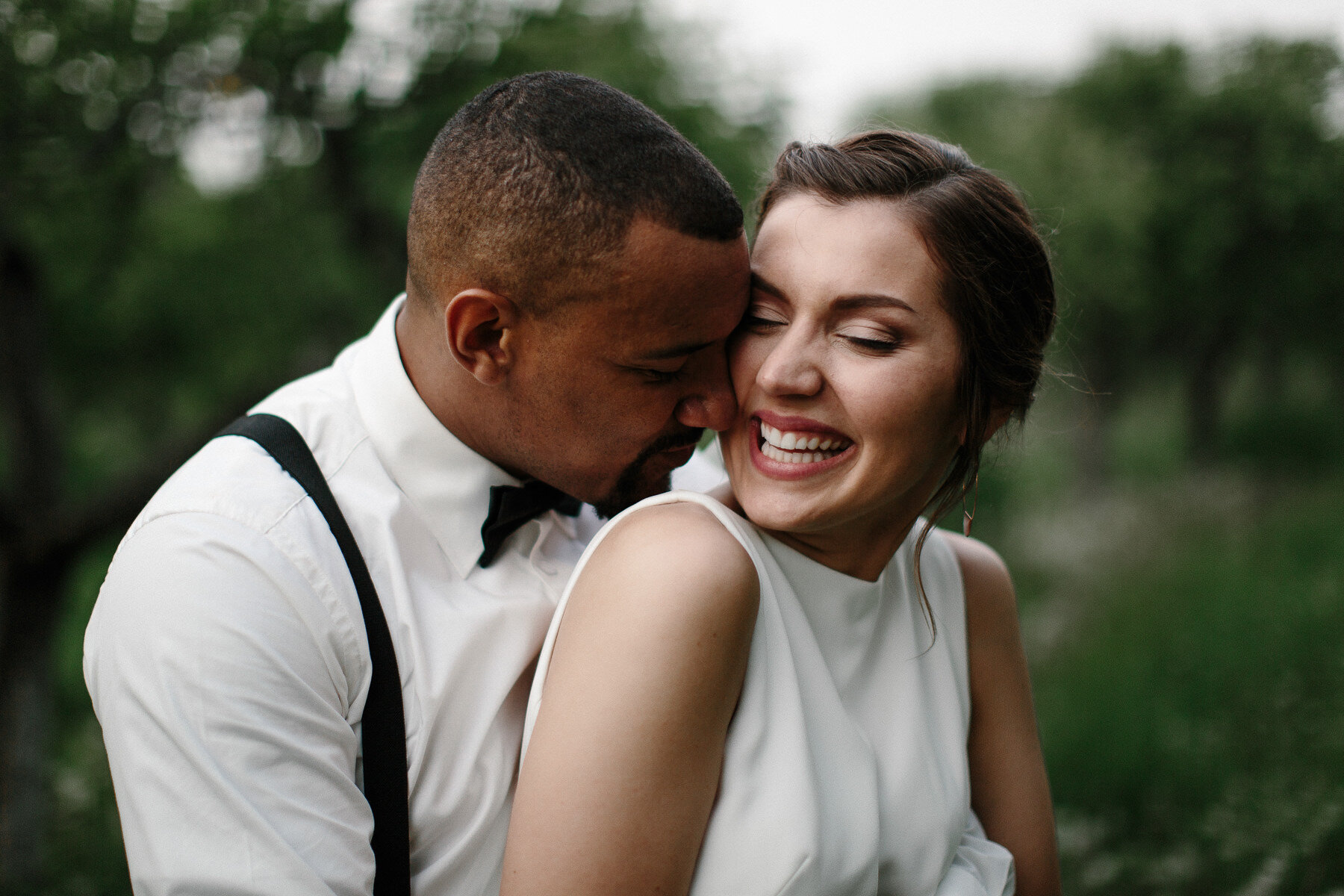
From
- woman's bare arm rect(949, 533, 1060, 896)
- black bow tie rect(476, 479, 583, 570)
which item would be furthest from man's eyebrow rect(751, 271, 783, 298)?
woman's bare arm rect(949, 533, 1060, 896)

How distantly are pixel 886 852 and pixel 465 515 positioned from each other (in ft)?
3.48

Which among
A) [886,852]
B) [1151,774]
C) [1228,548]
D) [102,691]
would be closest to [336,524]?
[102,691]

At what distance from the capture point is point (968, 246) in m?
1.85

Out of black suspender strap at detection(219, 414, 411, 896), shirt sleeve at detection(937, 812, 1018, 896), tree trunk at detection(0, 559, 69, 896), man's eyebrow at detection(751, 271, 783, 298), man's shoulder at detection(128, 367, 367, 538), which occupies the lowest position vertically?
tree trunk at detection(0, 559, 69, 896)

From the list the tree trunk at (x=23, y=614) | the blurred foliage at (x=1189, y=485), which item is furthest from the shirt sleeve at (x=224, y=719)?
the tree trunk at (x=23, y=614)

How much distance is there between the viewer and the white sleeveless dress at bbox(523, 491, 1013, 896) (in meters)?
1.61

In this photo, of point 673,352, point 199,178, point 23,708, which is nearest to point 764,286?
point 673,352

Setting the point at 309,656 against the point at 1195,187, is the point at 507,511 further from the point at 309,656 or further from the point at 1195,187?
the point at 1195,187

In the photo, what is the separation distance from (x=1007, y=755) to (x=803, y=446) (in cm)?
96

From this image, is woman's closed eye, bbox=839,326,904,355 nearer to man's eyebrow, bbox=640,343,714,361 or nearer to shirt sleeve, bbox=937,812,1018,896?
man's eyebrow, bbox=640,343,714,361

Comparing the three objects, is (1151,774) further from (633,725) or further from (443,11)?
(443,11)

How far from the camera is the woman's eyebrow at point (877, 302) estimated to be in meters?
1.79

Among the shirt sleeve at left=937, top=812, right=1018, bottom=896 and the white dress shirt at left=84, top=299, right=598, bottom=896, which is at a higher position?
the white dress shirt at left=84, top=299, right=598, bottom=896

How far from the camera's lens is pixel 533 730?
1.62 meters
